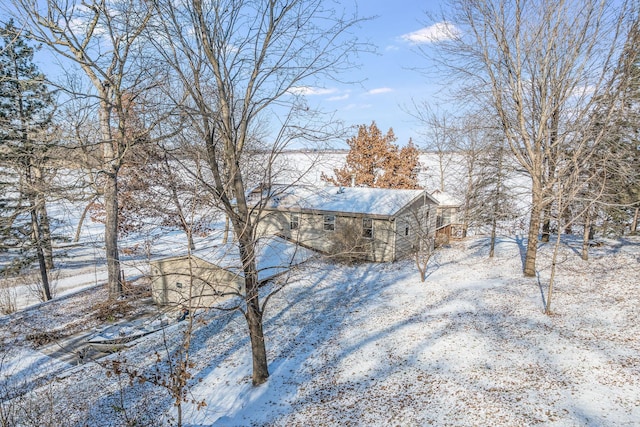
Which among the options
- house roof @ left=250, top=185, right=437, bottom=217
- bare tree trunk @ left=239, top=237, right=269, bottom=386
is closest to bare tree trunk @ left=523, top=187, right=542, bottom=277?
house roof @ left=250, top=185, right=437, bottom=217

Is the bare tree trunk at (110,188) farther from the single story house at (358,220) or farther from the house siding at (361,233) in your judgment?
the single story house at (358,220)

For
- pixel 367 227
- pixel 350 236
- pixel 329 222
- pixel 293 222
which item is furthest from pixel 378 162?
pixel 350 236

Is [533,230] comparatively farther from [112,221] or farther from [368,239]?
[112,221]

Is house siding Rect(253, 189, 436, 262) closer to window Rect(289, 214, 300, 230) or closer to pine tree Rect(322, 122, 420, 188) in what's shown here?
window Rect(289, 214, 300, 230)

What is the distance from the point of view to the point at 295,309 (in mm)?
13930

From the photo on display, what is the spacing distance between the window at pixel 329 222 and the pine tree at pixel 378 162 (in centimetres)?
1027

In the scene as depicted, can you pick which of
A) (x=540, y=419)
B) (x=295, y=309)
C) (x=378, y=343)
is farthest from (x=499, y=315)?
(x=295, y=309)

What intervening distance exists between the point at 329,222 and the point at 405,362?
13.3 metres

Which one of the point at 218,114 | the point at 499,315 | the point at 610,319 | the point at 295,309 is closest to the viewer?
the point at 218,114

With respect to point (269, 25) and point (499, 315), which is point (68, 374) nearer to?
point (269, 25)

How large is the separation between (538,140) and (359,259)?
38.1ft

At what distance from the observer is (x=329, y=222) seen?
71.5 feet

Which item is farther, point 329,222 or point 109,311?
point 329,222

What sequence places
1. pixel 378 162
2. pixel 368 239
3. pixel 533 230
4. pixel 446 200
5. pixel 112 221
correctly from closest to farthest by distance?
pixel 533 230 < pixel 112 221 < pixel 368 239 < pixel 446 200 < pixel 378 162
